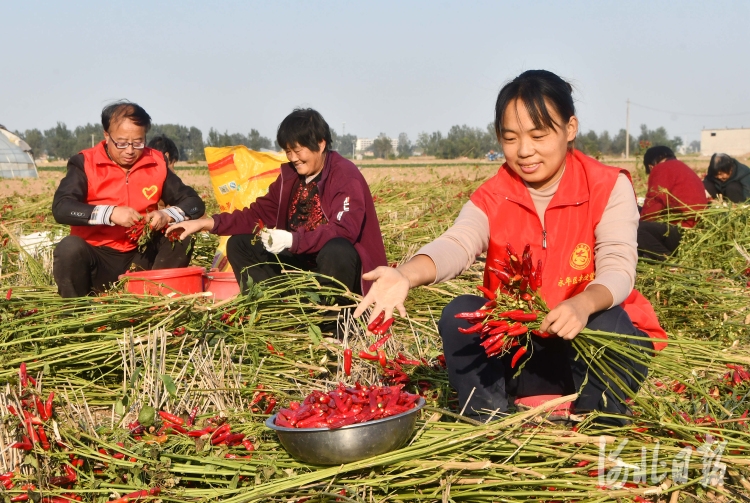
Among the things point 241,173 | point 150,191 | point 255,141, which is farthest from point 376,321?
point 255,141

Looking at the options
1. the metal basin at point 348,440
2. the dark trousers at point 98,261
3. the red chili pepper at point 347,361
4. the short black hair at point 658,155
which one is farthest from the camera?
the short black hair at point 658,155

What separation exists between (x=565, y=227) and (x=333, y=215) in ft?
5.41

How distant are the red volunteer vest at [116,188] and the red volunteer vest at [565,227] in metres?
2.67

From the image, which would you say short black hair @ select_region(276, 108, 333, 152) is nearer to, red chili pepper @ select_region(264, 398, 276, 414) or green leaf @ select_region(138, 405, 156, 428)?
red chili pepper @ select_region(264, 398, 276, 414)

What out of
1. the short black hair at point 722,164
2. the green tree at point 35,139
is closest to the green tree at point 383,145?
the green tree at point 35,139

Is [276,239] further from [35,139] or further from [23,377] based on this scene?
[35,139]

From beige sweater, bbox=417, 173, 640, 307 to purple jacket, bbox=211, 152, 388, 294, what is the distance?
4.09ft

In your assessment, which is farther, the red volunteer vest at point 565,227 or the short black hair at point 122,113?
the short black hair at point 122,113

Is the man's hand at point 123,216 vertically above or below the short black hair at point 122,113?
below

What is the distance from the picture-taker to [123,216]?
12.3 ft

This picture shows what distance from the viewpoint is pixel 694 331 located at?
144 inches

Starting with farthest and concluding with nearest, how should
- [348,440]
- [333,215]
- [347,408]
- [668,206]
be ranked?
[668,206] < [333,215] < [347,408] < [348,440]

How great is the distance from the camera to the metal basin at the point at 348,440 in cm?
173

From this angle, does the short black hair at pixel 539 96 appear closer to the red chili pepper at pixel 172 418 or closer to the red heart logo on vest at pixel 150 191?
the red chili pepper at pixel 172 418
